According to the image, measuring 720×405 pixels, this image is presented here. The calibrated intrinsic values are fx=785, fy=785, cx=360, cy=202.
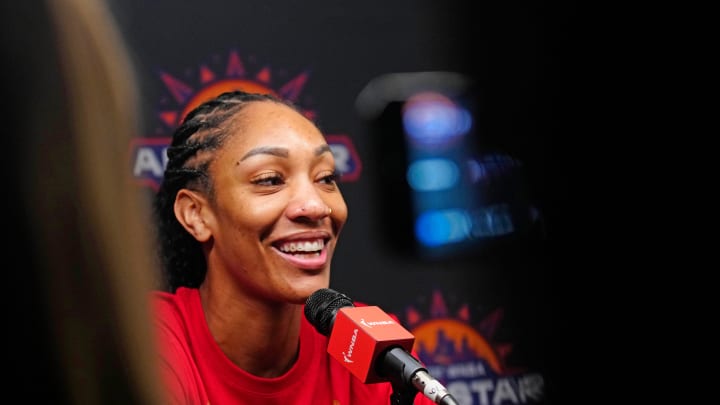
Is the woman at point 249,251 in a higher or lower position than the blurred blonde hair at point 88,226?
lower

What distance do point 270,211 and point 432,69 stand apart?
621 mm

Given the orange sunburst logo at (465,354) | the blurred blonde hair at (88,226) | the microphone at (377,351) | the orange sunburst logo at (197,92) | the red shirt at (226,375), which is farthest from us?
the orange sunburst logo at (465,354)

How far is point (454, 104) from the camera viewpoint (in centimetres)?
183

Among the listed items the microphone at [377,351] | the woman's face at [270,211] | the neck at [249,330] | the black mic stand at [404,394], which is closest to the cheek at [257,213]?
the woman's face at [270,211]

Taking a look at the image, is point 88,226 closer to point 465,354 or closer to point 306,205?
point 306,205

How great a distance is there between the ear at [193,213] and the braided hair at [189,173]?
15mm

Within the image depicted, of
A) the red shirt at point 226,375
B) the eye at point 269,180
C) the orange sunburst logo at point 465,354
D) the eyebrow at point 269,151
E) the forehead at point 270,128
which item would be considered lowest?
the orange sunburst logo at point 465,354

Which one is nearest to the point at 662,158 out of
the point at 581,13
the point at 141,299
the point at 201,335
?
the point at 581,13

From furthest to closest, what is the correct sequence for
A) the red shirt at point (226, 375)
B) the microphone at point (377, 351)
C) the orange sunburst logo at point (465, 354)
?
the orange sunburst logo at point (465, 354) < the red shirt at point (226, 375) < the microphone at point (377, 351)

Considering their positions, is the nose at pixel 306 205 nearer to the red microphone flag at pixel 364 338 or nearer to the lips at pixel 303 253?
the lips at pixel 303 253

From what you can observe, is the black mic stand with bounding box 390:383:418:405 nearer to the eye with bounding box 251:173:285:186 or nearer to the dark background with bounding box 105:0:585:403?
the eye with bounding box 251:173:285:186

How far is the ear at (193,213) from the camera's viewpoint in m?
1.36

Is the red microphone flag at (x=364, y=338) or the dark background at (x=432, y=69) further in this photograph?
the dark background at (x=432, y=69)

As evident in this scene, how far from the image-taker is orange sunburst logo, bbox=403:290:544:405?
1.70m
